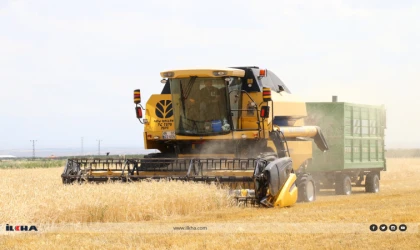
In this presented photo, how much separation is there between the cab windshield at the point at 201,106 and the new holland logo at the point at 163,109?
1.23ft

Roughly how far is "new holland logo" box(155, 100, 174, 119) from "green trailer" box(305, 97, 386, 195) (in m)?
4.69

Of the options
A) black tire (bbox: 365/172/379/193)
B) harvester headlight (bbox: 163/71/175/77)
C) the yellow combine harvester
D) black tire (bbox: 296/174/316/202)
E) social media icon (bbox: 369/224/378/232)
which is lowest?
black tire (bbox: 365/172/379/193)

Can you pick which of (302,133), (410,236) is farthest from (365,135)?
(410,236)

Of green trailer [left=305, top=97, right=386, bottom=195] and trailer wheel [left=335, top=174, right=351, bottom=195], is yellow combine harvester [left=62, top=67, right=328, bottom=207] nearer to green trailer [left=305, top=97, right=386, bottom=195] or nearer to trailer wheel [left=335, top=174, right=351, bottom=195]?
green trailer [left=305, top=97, right=386, bottom=195]

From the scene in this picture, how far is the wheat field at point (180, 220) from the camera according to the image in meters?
9.57

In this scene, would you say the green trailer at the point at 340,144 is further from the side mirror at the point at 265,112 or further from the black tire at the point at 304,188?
the side mirror at the point at 265,112

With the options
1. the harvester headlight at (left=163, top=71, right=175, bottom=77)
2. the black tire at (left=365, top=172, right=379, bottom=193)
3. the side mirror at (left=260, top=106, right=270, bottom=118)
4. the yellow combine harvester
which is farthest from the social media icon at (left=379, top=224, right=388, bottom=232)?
the black tire at (left=365, top=172, right=379, bottom=193)

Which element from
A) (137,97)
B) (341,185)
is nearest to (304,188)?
(341,185)

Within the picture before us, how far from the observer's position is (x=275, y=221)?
12.1m

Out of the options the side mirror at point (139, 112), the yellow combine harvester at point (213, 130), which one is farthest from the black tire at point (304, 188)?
the side mirror at point (139, 112)

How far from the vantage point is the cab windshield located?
1727 centimetres

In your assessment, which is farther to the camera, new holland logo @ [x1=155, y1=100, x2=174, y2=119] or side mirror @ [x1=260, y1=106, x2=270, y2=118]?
new holland logo @ [x1=155, y1=100, x2=174, y2=119]

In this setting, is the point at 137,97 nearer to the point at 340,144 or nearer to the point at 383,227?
the point at 340,144

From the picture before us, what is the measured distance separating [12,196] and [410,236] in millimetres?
7074
